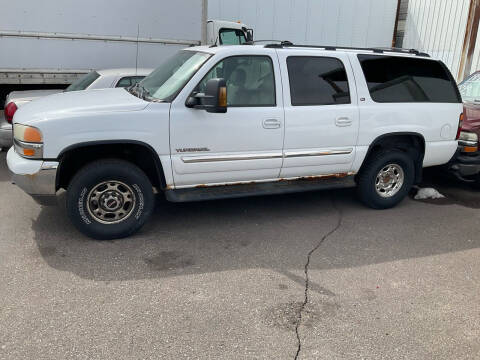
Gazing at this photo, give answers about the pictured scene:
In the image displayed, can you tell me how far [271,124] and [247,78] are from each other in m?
0.54

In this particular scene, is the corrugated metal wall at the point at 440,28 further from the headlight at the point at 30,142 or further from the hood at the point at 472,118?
the headlight at the point at 30,142

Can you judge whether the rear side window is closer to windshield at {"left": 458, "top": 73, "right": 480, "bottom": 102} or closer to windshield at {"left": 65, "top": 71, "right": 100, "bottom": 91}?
windshield at {"left": 458, "top": 73, "right": 480, "bottom": 102}

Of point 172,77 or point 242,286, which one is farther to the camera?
point 172,77

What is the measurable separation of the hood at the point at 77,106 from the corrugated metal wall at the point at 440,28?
11.2 metres

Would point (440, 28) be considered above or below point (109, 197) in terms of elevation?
above

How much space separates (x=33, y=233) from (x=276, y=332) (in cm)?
279

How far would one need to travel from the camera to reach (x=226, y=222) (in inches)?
197

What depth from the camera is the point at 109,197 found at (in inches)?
170

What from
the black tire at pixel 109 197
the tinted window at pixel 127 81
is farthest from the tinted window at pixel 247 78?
the tinted window at pixel 127 81

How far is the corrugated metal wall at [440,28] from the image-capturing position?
40.9 feet

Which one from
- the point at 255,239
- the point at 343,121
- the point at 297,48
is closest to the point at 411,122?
the point at 343,121

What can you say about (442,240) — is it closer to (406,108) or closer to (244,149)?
(406,108)

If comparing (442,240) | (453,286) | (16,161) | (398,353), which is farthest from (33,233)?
(442,240)

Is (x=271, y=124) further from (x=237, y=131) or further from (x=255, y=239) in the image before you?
(x=255, y=239)
